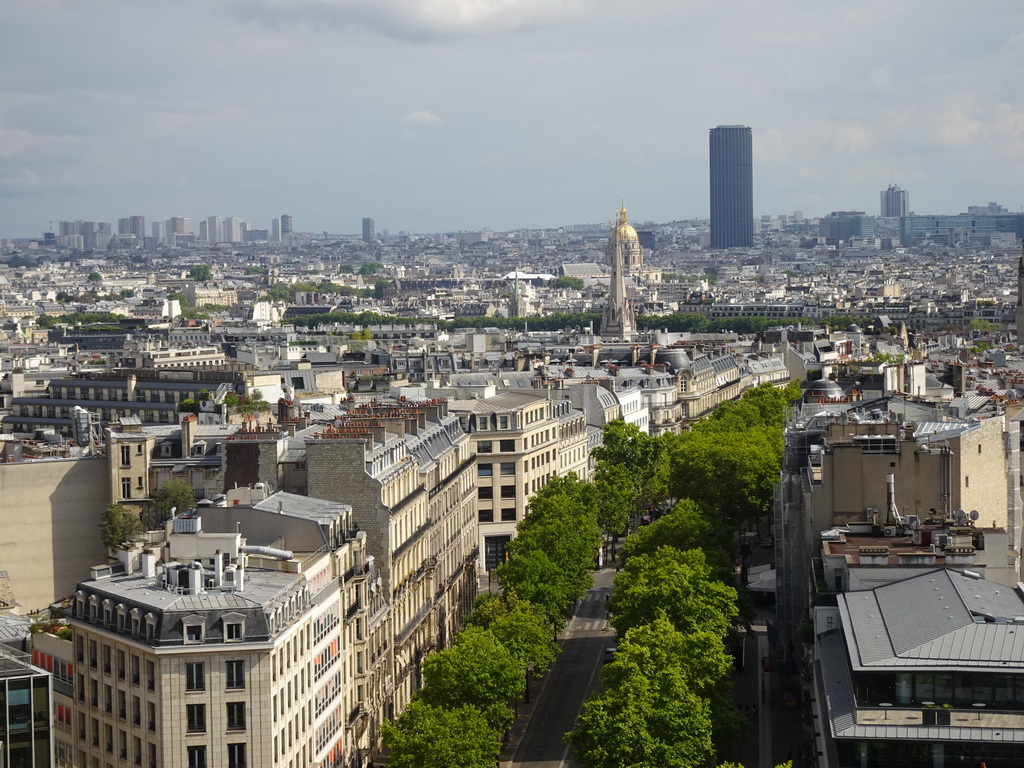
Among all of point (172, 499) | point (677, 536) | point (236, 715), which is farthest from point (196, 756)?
point (677, 536)

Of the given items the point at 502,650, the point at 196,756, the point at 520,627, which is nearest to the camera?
the point at 196,756

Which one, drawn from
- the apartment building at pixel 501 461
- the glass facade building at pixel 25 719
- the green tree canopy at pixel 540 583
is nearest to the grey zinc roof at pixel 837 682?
the glass facade building at pixel 25 719

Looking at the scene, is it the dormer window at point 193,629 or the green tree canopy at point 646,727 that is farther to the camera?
the green tree canopy at point 646,727

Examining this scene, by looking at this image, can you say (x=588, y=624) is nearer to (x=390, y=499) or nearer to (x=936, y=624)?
(x=390, y=499)

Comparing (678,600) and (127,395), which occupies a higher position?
(127,395)

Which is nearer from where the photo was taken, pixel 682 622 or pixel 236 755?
pixel 236 755

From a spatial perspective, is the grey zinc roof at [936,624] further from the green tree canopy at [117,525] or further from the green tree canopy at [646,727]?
the green tree canopy at [117,525]
